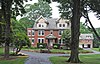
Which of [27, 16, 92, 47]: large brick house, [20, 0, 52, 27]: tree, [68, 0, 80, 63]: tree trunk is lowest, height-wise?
[68, 0, 80, 63]: tree trunk

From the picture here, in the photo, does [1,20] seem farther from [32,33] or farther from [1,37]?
[32,33]

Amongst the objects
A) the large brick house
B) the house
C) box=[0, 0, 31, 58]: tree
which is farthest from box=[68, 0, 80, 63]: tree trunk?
the house

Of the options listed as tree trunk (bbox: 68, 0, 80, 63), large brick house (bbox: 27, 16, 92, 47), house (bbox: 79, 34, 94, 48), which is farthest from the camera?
house (bbox: 79, 34, 94, 48)

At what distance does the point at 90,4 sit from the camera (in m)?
32.5

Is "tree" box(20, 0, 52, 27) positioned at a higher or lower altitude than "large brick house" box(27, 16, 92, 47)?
higher

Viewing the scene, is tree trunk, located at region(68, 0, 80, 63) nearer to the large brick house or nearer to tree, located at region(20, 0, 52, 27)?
the large brick house

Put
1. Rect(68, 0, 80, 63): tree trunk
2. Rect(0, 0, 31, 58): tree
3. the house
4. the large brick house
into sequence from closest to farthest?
Rect(68, 0, 80, 63): tree trunk
Rect(0, 0, 31, 58): tree
the large brick house
the house

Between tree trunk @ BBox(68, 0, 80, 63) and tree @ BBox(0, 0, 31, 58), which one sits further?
tree @ BBox(0, 0, 31, 58)

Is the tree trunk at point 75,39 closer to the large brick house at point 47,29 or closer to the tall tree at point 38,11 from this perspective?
the large brick house at point 47,29

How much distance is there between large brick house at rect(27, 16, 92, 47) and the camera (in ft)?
241

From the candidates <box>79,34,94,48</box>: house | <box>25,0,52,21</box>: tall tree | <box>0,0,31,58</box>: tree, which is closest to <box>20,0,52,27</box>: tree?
<box>25,0,52,21</box>: tall tree

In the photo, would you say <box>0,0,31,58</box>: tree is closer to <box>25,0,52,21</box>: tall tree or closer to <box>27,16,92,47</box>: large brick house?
<box>27,16,92,47</box>: large brick house

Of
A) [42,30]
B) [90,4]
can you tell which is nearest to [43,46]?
[42,30]

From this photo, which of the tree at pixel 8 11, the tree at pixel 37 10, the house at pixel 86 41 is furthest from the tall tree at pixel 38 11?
the tree at pixel 8 11
